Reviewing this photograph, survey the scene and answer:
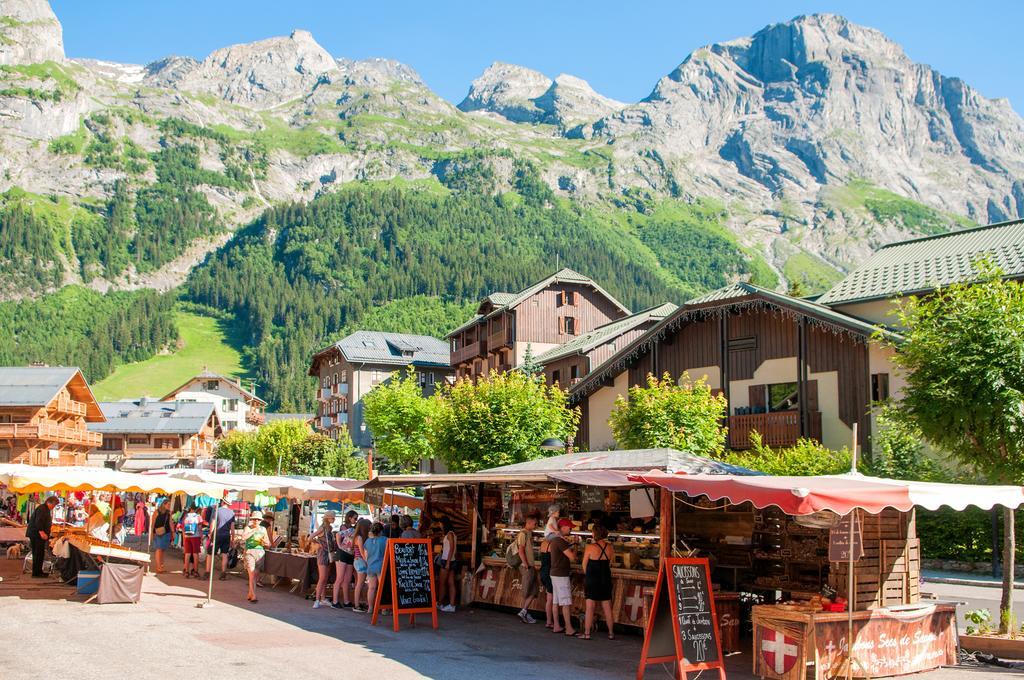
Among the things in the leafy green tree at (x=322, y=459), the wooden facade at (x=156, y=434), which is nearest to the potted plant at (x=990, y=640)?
the leafy green tree at (x=322, y=459)

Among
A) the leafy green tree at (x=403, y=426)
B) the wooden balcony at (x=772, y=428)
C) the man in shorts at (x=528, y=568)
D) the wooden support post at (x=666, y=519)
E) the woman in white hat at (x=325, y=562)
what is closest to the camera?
the wooden support post at (x=666, y=519)

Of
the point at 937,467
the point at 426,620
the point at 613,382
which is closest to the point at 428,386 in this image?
the point at 613,382

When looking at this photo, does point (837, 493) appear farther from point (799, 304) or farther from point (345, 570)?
point (799, 304)

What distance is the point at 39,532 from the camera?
80.1ft

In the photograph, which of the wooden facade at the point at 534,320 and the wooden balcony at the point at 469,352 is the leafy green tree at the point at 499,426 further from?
the wooden balcony at the point at 469,352

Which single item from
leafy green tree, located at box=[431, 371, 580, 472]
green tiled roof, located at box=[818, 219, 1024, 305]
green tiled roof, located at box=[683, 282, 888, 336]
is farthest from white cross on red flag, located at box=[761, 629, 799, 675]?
leafy green tree, located at box=[431, 371, 580, 472]

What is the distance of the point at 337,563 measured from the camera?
2192 centimetres

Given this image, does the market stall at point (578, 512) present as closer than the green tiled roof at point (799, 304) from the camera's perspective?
Yes

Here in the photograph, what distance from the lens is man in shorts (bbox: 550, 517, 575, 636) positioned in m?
17.8

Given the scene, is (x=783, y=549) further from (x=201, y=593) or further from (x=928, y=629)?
(x=201, y=593)

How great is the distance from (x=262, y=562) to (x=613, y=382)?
20642mm

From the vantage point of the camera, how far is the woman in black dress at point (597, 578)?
17188 millimetres

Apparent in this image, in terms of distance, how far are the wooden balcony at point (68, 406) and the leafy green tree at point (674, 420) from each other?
55814 mm

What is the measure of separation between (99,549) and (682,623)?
1346 cm
